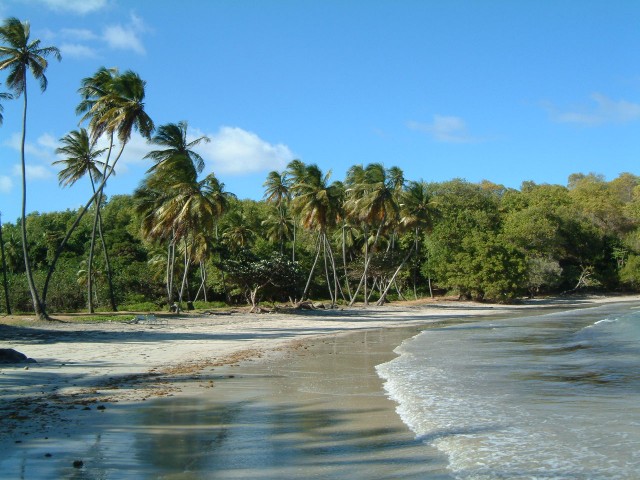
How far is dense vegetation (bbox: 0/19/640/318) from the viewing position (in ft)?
107

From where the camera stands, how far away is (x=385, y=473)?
6.04 metres

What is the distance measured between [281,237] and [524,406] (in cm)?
4376

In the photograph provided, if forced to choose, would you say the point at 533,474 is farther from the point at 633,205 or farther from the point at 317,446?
the point at 633,205

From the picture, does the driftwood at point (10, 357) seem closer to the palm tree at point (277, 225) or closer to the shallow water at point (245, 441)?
the shallow water at point (245, 441)

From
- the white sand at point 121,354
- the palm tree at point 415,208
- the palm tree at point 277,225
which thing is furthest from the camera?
the palm tree at point 277,225

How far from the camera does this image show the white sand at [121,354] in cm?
895

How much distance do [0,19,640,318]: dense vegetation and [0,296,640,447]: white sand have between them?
21.6 feet

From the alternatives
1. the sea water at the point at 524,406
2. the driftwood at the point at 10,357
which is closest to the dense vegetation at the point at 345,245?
the driftwood at the point at 10,357

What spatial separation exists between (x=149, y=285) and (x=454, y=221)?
97.6ft

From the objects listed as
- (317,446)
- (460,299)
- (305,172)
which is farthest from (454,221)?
(317,446)

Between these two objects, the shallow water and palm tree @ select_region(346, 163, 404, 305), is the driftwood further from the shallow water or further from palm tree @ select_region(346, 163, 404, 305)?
palm tree @ select_region(346, 163, 404, 305)

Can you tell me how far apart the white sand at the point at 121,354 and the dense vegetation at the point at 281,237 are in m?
6.59

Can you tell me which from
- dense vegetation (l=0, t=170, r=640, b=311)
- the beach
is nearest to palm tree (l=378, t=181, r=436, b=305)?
dense vegetation (l=0, t=170, r=640, b=311)

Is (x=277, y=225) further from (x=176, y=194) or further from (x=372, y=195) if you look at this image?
(x=176, y=194)
